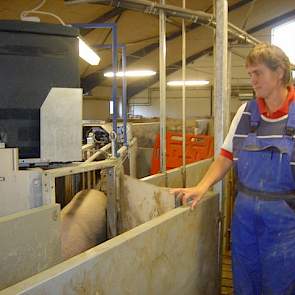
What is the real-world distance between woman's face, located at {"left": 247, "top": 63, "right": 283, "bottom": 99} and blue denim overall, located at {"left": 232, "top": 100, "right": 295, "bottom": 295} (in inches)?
Result: 3.5

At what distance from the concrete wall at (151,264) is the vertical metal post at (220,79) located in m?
0.08

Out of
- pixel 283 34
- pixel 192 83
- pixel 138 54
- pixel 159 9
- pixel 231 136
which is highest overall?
pixel 283 34

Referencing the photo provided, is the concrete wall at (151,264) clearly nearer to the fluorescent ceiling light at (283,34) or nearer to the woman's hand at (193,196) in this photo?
the woman's hand at (193,196)

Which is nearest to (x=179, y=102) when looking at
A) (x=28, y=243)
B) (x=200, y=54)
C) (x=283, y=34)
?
(x=200, y=54)

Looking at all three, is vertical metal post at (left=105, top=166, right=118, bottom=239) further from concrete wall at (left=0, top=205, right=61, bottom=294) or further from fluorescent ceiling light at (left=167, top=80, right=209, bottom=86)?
fluorescent ceiling light at (left=167, top=80, right=209, bottom=86)

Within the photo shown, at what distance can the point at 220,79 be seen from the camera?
1746 millimetres

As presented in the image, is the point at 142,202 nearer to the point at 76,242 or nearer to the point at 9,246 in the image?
the point at 76,242

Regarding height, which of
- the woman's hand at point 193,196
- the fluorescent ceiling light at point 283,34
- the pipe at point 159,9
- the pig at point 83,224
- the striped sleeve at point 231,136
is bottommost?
the pig at point 83,224

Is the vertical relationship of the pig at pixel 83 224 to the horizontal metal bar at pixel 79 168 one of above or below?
below

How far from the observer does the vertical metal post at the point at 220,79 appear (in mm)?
1719

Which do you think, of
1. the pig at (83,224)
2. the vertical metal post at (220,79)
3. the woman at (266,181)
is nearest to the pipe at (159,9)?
the vertical metal post at (220,79)

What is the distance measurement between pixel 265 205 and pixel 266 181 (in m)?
0.09

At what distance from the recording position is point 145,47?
7.49 metres

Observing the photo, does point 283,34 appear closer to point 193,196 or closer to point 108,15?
point 108,15
